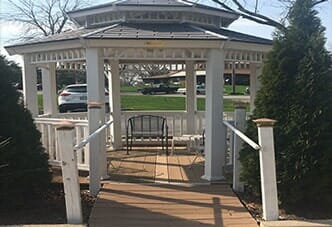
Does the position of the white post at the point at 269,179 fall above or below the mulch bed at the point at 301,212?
above

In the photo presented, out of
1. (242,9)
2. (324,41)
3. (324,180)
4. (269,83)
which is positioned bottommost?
(324,180)

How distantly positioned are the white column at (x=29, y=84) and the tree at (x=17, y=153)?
3.28m

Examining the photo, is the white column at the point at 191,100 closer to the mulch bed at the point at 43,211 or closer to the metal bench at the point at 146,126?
the metal bench at the point at 146,126

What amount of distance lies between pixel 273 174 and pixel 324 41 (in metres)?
2.00

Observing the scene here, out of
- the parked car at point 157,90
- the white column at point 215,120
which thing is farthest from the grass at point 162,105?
the white column at point 215,120

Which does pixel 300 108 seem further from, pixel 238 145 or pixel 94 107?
pixel 94 107

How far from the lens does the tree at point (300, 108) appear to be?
5.73 meters

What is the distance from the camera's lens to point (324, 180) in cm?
569

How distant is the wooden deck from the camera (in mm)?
5785

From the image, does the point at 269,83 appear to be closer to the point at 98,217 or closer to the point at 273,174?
the point at 273,174

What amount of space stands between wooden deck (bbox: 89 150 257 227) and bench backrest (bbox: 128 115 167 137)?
2.17m

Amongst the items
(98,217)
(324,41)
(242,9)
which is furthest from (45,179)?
(242,9)

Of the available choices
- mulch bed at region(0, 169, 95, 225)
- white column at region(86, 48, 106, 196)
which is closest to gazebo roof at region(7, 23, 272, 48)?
white column at region(86, 48, 106, 196)

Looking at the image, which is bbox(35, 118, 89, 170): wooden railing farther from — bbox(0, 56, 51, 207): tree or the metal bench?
the metal bench
